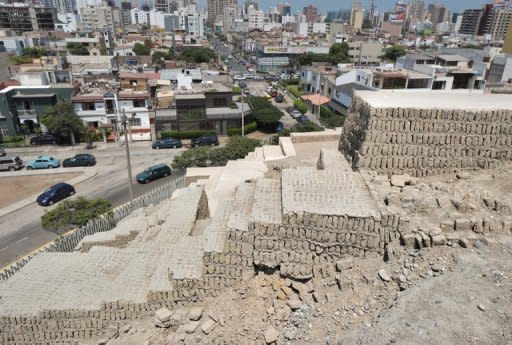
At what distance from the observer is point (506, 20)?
17588 cm

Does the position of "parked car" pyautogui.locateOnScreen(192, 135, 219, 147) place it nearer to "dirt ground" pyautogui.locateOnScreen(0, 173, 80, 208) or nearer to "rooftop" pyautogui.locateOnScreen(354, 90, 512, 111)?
"dirt ground" pyautogui.locateOnScreen(0, 173, 80, 208)

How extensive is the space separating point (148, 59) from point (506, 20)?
7151 inches

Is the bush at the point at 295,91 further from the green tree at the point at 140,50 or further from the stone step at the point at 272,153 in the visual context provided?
the green tree at the point at 140,50

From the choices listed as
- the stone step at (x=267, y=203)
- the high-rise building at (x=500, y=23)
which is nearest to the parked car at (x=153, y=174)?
the stone step at (x=267, y=203)

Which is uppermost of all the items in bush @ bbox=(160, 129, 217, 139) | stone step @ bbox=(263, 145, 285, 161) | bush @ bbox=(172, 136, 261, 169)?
stone step @ bbox=(263, 145, 285, 161)

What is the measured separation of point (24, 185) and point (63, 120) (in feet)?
36.6

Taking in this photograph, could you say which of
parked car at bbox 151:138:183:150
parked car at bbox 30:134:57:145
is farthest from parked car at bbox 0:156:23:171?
parked car at bbox 151:138:183:150

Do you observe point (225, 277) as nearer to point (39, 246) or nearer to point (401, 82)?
point (39, 246)

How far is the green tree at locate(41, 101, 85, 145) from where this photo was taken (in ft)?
136

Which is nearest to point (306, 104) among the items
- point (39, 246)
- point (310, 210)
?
point (39, 246)

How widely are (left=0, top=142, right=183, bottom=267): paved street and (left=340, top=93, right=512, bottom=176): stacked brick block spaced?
71.9 feet

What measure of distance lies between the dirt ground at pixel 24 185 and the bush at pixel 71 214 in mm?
11236

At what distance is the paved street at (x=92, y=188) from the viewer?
77.1 ft

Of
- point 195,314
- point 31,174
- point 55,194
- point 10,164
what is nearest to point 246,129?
point 31,174
